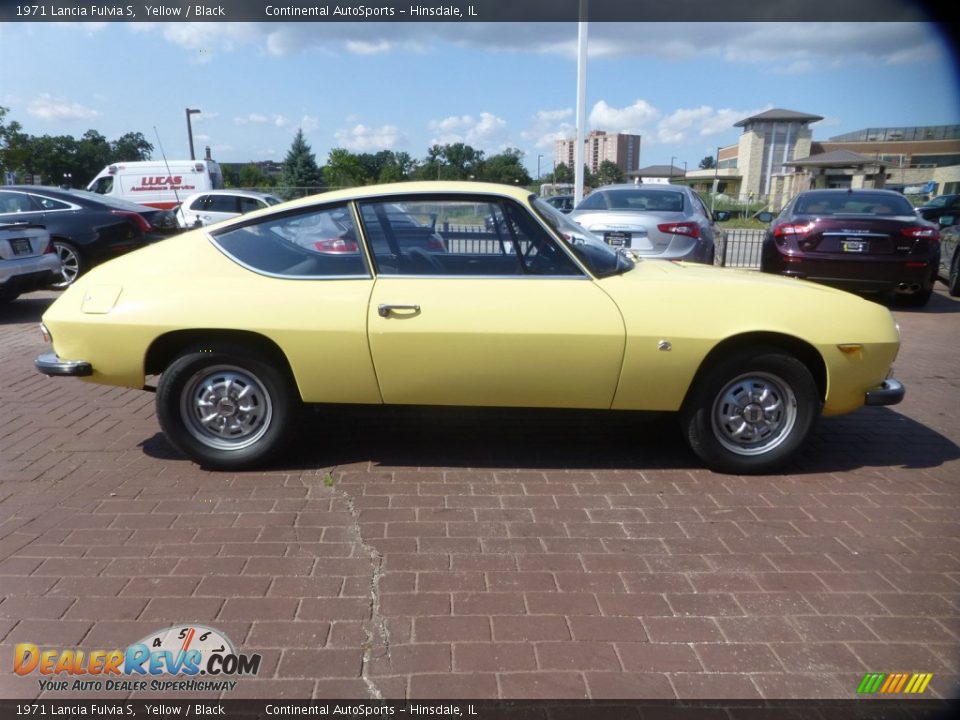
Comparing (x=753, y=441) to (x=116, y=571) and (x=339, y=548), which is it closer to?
(x=339, y=548)

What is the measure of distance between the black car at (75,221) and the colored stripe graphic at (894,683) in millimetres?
10522

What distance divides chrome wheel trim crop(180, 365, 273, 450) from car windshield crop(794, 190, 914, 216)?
8178 mm

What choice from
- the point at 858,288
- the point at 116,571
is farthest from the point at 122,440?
the point at 858,288

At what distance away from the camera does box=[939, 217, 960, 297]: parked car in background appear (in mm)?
10780

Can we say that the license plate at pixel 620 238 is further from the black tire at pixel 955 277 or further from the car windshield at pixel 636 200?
the black tire at pixel 955 277

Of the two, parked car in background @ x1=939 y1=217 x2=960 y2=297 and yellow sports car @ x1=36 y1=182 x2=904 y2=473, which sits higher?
yellow sports car @ x1=36 y1=182 x2=904 y2=473

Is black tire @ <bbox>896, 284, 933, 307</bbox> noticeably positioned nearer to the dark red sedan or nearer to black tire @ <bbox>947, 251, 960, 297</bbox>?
the dark red sedan

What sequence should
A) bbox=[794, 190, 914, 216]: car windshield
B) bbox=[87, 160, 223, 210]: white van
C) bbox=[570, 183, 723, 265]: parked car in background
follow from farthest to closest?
bbox=[87, 160, 223, 210]: white van
bbox=[794, 190, 914, 216]: car windshield
bbox=[570, 183, 723, 265]: parked car in background

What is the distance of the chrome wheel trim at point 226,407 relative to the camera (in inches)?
157

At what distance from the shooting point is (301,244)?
4.04m

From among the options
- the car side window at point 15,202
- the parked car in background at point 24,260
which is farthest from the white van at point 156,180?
the parked car in background at point 24,260

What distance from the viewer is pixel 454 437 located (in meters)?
4.67

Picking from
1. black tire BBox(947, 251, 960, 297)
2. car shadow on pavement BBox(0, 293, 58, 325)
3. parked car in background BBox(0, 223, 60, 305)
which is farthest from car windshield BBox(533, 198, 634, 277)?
black tire BBox(947, 251, 960, 297)

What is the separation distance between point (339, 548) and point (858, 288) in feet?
26.3
